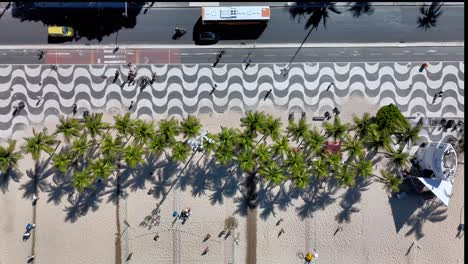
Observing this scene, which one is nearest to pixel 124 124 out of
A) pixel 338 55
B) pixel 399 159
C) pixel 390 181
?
pixel 338 55

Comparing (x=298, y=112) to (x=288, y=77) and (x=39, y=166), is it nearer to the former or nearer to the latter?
(x=288, y=77)

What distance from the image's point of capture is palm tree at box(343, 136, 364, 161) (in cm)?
2706

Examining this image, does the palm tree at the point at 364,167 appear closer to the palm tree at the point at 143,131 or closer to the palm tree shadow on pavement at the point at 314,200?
the palm tree shadow on pavement at the point at 314,200

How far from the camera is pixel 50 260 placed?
27703 millimetres

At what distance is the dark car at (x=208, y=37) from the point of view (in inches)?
1077

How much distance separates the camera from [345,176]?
26938 millimetres

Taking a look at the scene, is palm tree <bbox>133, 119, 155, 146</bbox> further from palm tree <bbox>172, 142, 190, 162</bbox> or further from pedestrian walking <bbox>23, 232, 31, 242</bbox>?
pedestrian walking <bbox>23, 232, 31, 242</bbox>

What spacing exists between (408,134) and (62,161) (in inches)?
946

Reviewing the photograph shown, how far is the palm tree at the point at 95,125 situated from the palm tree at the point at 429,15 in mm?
23409

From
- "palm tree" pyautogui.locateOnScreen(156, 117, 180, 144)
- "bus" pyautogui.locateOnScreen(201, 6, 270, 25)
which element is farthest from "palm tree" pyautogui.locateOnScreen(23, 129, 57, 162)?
"bus" pyautogui.locateOnScreen(201, 6, 270, 25)

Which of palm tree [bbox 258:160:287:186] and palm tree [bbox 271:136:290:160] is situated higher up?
palm tree [bbox 271:136:290:160]

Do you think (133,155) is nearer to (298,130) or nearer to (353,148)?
(298,130)

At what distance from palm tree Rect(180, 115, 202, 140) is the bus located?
6940 millimetres

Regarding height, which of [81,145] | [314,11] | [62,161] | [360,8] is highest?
[360,8]
